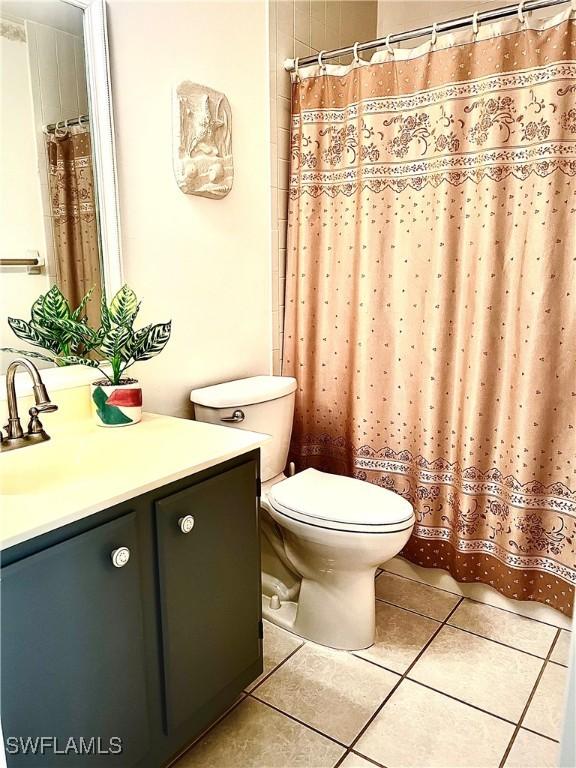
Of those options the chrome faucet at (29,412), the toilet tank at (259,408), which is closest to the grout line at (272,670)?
the toilet tank at (259,408)

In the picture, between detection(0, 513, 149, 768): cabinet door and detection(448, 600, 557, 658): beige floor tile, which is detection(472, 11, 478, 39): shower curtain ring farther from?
detection(448, 600, 557, 658): beige floor tile

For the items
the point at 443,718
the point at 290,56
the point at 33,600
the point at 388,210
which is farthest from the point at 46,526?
the point at 290,56

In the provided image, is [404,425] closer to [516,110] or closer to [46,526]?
[516,110]

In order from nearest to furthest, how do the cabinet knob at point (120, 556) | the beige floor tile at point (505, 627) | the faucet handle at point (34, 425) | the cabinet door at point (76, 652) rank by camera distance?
the cabinet door at point (76, 652) < the cabinet knob at point (120, 556) < the faucet handle at point (34, 425) < the beige floor tile at point (505, 627)

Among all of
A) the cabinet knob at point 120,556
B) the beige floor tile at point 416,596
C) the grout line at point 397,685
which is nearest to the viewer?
the cabinet knob at point 120,556

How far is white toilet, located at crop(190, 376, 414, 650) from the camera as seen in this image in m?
1.65

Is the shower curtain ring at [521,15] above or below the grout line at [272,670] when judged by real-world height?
above

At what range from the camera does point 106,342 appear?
58.6 inches

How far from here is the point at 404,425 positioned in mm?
2070

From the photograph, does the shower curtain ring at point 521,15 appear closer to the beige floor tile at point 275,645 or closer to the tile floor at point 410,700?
the tile floor at point 410,700

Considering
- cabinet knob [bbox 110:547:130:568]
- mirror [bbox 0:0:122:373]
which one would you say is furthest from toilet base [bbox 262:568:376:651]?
mirror [bbox 0:0:122:373]

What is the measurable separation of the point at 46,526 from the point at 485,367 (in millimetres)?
1427

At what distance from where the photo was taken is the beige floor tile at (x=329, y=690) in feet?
4.92

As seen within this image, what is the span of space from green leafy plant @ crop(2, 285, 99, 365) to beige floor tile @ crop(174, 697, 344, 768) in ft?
3.50
